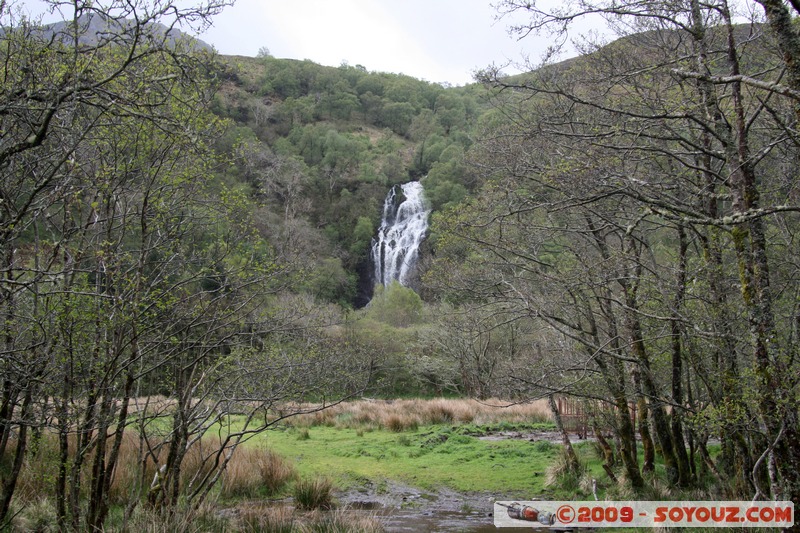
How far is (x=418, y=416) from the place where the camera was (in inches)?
741

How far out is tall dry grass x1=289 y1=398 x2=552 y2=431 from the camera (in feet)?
58.9

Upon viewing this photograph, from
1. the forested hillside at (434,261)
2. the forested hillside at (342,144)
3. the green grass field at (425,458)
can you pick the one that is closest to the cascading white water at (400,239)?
the forested hillside at (342,144)

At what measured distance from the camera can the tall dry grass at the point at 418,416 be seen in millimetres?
17953

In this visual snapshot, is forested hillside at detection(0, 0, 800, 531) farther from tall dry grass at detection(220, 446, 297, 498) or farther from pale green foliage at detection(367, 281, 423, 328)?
pale green foliage at detection(367, 281, 423, 328)

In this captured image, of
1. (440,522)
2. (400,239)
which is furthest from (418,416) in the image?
(400,239)

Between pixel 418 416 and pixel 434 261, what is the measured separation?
32.1ft

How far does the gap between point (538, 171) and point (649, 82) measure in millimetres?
1831

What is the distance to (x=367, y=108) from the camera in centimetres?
10644

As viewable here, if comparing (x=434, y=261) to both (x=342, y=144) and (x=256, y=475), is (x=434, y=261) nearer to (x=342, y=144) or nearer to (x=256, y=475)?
(x=256, y=475)

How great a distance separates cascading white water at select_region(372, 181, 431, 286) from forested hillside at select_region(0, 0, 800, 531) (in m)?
41.8

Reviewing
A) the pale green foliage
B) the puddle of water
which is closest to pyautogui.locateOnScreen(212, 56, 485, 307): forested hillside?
the pale green foliage

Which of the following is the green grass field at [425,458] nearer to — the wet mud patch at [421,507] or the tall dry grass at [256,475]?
the wet mud patch at [421,507]

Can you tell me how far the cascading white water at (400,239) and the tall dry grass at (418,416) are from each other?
30.8m

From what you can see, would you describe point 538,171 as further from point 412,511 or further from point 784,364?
point 412,511
